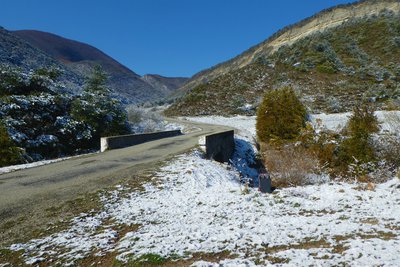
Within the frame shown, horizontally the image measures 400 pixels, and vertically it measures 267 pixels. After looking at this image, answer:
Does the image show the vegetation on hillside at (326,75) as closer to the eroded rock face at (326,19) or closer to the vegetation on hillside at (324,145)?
the eroded rock face at (326,19)

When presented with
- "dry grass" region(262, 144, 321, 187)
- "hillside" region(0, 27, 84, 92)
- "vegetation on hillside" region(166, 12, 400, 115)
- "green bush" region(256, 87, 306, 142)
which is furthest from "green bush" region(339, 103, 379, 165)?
"hillside" region(0, 27, 84, 92)

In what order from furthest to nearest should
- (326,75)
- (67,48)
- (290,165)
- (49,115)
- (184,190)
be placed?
(67,48)
(326,75)
(49,115)
(290,165)
(184,190)

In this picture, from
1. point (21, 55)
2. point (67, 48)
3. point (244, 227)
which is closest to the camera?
point (244, 227)

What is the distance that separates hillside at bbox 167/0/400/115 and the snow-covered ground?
3254cm

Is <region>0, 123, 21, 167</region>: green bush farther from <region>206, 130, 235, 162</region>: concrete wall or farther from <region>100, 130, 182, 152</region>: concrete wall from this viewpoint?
<region>206, 130, 235, 162</region>: concrete wall

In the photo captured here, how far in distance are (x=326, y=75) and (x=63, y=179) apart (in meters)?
48.5

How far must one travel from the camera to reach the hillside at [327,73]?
43000 mm

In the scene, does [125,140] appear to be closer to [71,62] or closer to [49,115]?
[49,115]

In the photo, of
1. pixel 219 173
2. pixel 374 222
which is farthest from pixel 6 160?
pixel 374 222

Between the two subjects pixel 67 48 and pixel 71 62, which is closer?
pixel 71 62

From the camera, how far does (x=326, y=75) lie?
50.2 meters

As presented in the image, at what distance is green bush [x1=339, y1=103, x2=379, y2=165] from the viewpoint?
55.4 ft

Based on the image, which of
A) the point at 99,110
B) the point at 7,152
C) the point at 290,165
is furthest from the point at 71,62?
the point at 290,165

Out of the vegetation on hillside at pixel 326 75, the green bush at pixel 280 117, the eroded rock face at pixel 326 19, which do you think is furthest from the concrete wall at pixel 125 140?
the eroded rock face at pixel 326 19
